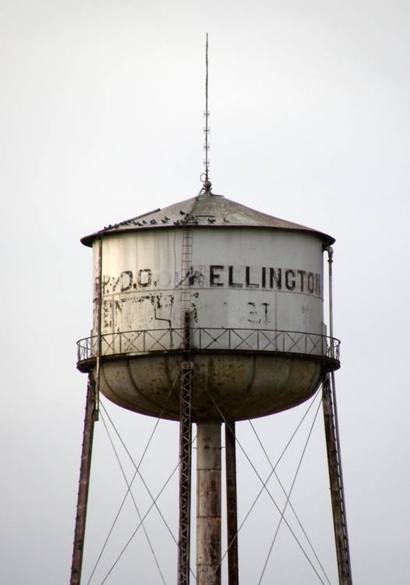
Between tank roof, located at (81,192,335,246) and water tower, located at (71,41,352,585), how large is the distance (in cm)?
5

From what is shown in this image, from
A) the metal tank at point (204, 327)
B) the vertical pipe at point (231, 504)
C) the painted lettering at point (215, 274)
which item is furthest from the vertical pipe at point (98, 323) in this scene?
the vertical pipe at point (231, 504)

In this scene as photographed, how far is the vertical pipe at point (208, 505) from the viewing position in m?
68.9

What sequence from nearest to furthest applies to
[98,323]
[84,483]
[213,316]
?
[213,316]
[98,323]
[84,483]

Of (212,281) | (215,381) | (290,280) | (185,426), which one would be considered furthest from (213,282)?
(185,426)

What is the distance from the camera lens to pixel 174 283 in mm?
66312

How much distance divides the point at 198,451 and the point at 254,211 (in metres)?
6.11

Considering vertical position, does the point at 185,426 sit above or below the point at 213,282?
below

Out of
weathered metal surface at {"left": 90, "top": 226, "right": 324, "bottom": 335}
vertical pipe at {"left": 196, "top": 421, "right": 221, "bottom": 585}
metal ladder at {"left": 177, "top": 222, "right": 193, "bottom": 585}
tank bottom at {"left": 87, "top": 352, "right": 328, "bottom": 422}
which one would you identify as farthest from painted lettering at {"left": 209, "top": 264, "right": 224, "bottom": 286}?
vertical pipe at {"left": 196, "top": 421, "right": 221, "bottom": 585}

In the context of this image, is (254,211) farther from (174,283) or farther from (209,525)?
(209,525)

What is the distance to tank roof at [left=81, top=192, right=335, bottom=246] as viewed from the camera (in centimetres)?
6669

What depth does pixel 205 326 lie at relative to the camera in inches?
2601

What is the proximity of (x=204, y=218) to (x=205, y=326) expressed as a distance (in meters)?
2.76

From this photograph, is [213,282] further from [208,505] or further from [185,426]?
[208,505]

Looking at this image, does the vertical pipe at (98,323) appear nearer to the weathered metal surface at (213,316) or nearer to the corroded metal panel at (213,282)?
the weathered metal surface at (213,316)
